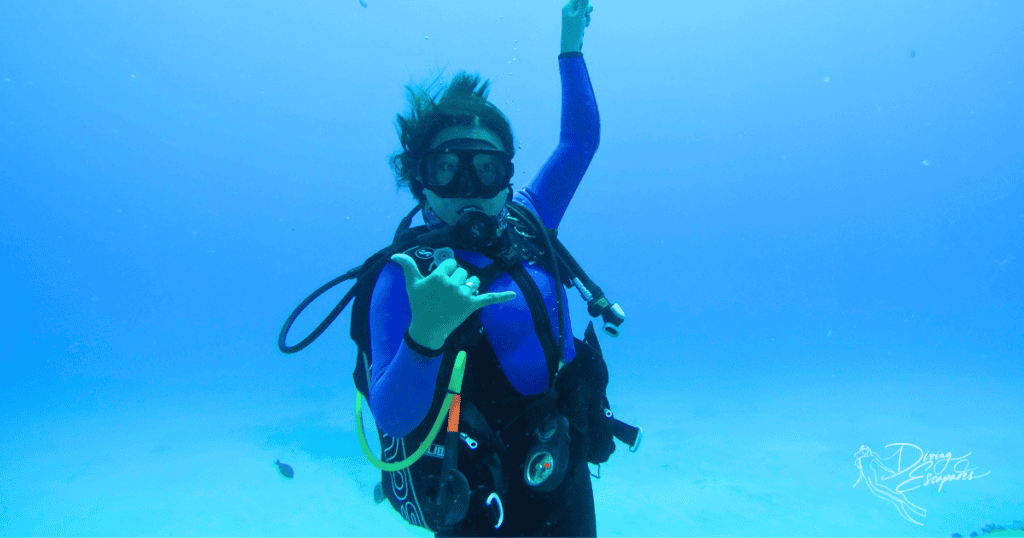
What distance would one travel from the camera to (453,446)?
1568 mm

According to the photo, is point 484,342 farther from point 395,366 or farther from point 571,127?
point 571,127

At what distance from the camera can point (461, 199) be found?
1961mm

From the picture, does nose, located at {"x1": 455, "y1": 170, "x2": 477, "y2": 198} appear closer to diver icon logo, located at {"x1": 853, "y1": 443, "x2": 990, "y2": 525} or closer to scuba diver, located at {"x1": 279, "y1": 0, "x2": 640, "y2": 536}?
scuba diver, located at {"x1": 279, "y1": 0, "x2": 640, "y2": 536}

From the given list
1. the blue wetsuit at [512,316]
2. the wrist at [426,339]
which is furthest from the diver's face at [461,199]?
the wrist at [426,339]

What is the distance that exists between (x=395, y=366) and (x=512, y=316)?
2.14 feet

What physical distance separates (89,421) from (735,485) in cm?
1969

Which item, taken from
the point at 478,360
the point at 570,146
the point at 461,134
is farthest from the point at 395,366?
the point at 570,146

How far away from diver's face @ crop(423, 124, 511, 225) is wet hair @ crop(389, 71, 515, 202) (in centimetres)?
3

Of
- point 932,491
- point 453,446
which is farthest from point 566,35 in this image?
point 932,491

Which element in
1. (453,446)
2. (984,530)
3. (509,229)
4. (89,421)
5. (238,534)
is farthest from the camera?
(89,421)

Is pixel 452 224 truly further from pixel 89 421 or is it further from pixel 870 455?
pixel 89 421

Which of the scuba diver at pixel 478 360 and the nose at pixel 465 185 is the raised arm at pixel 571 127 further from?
the nose at pixel 465 185

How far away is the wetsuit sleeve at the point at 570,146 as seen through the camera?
255 cm

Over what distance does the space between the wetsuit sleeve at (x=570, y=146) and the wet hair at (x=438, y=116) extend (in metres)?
0.44
